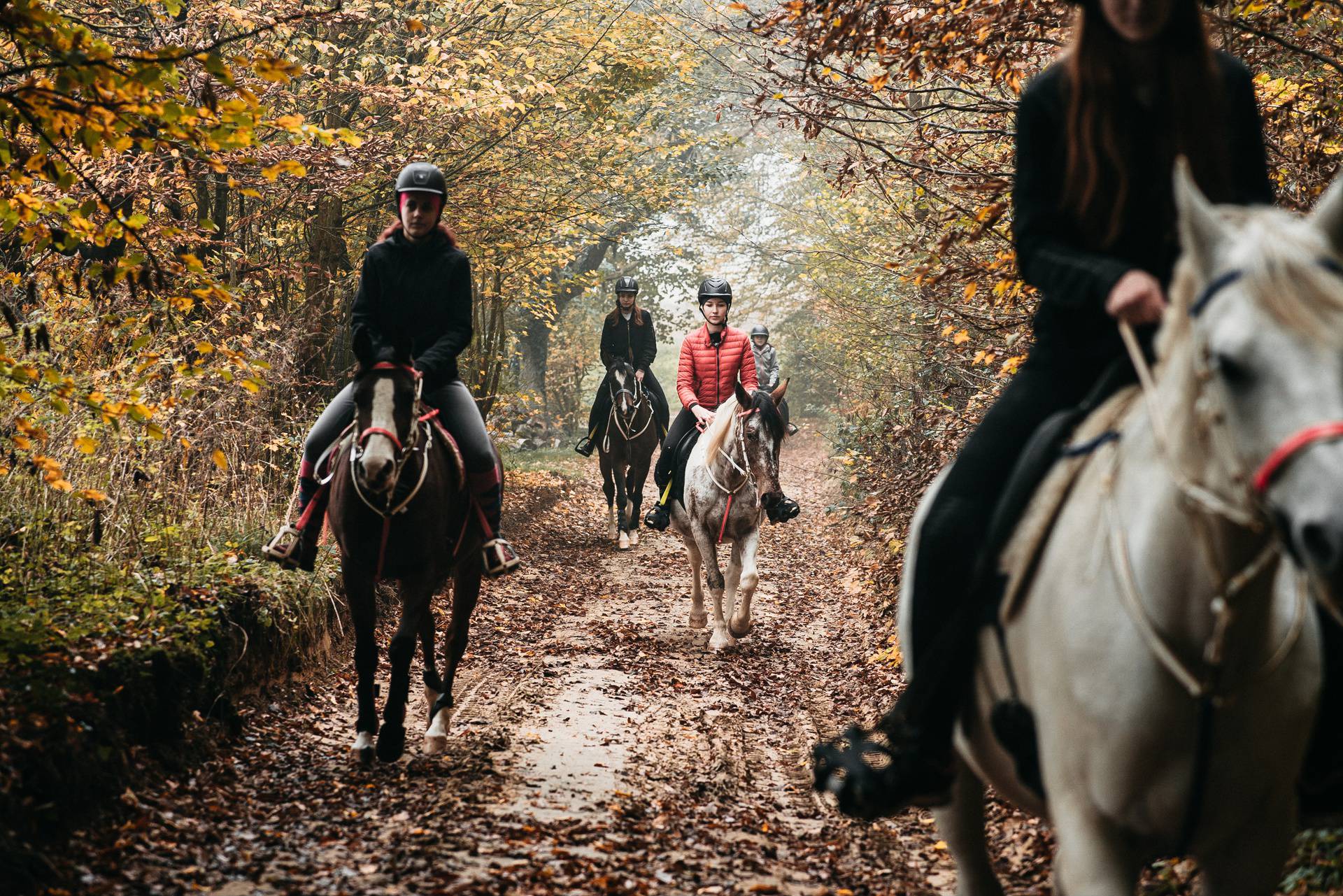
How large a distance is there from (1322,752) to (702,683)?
6415 millimetres

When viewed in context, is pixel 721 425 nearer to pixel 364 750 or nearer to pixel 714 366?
pixel 714 366

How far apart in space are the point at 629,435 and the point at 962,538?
13158 mm

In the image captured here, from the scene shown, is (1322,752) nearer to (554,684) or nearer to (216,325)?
(554,684)

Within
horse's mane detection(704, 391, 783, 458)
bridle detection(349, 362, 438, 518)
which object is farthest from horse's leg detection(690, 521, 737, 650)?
bridle detection(349, 362, 438, 518)

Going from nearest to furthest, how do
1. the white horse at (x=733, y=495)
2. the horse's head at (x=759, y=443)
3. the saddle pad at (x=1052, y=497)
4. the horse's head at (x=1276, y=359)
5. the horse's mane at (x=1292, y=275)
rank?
the horse's head at (x=1276, y=359)
the horse's mane at (x=1292, y=275)
the saddle pad at (x=1052, y=497)
the white horse at (x=733, y=495)
the horse's head at (x=759, y=443)

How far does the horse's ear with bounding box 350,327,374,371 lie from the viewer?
606cm

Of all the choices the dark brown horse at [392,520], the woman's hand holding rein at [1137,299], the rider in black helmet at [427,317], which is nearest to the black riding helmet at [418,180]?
the rider in black helmet at [427,317]

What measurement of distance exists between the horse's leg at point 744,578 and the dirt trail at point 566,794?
28cm

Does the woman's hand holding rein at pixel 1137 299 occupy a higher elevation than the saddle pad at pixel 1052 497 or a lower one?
higher

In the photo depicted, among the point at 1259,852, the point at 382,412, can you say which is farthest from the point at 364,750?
the point at 1259,852

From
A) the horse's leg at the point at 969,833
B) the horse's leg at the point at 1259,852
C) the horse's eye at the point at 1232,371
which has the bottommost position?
the horse's leg at the point at 969,833

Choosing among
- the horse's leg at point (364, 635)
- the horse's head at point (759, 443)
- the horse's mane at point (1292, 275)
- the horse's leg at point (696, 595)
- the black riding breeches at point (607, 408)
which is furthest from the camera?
the black riding breeches at point (607, 408)

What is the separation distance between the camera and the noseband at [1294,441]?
1721 millimetres

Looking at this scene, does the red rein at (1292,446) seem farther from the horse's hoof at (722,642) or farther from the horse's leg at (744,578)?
the horse's hoof at (722,642)
